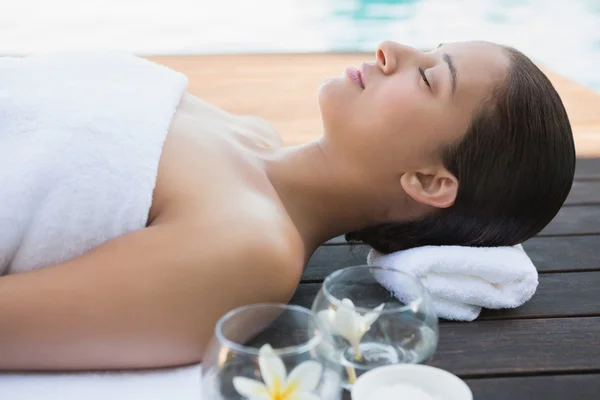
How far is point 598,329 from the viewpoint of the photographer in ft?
4.31

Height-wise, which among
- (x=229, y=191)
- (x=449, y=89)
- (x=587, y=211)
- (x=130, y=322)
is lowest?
(x=587, y=211)

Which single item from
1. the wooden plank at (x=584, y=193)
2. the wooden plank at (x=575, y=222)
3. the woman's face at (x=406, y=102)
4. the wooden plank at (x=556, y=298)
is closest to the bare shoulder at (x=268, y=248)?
the wooden plank at (x=556, y=298)

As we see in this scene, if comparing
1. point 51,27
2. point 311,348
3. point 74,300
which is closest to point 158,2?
point 51,27

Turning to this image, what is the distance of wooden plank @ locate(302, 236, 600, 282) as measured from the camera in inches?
60.7

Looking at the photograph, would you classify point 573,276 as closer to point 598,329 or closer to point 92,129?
point 598,329

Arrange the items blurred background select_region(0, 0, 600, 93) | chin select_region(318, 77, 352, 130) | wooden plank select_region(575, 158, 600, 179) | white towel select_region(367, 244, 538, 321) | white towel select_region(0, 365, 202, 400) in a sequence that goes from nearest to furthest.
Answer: white towel select_region(0, 365, 202, 400) → white towel select_region(367, 244, 538, 321) → chin select_region(318, 77, 352, 130) → wooden plank select_region(575, 158, 600, 179) → blurred background select_region(0, 0, 600, 93)

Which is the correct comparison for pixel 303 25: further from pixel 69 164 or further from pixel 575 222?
pixel 69 164

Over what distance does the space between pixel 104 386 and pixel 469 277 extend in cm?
64

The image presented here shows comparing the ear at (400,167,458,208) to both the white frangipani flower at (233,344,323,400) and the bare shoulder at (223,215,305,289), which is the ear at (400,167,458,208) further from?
the white frangipani flower at (233,344,323,400)

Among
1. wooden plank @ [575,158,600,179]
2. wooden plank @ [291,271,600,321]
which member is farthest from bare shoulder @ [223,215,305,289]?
wooden plank @ [575,158,600,179]

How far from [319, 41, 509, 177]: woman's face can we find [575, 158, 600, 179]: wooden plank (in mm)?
797

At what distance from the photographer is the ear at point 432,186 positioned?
1.39m

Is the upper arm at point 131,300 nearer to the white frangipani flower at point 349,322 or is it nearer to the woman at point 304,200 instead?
the woman at point 304,200

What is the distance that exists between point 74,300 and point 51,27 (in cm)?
423
